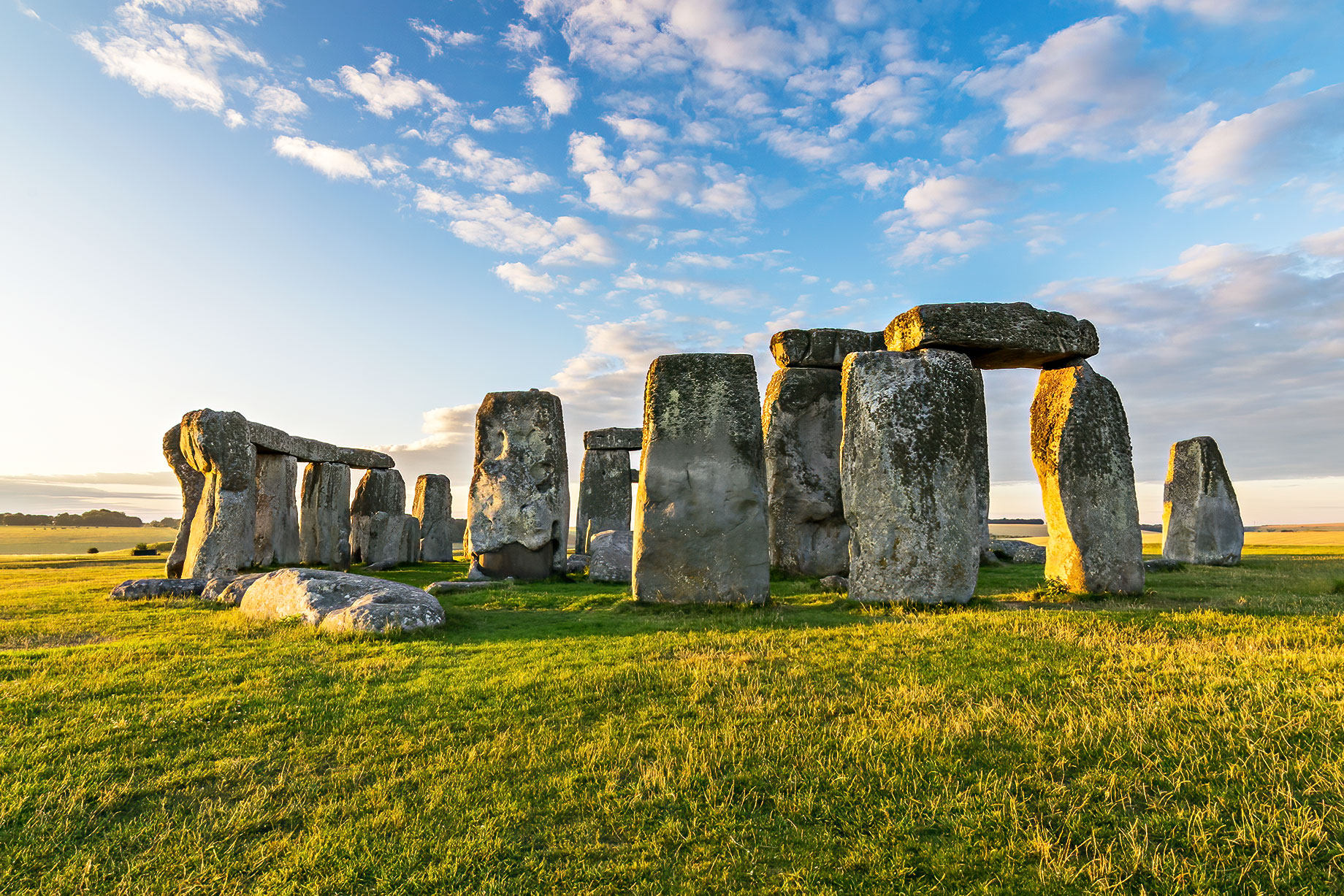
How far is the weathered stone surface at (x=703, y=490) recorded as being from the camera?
9750 mm

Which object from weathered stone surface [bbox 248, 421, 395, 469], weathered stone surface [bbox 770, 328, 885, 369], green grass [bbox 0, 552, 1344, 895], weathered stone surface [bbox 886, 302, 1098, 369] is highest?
weathered stone surface [bbox 770, 328, 885, 369]

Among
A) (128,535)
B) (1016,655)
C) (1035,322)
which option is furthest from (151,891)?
(128,535)

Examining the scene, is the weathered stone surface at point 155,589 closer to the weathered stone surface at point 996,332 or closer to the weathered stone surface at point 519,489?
the weathered stone surface at point 519,489

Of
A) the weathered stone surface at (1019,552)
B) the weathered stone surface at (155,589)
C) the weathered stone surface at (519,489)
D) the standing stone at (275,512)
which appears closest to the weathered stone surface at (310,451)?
the standing stone at (275,512)

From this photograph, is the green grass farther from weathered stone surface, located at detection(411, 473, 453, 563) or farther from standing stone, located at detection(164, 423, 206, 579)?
weathered stone surface, located at detection(411, 473, 453, 563)

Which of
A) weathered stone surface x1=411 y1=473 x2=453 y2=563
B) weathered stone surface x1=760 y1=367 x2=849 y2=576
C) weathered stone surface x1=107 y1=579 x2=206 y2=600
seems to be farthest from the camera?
weathered stone surface x1=411 y1=473 x2=453 y2=563

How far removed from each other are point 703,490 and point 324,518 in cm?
1506

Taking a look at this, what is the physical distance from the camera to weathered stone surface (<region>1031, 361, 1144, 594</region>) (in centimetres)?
978

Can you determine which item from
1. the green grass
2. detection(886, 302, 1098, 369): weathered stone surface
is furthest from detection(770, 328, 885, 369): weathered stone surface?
the green grass

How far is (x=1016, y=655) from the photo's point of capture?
595 centimetres

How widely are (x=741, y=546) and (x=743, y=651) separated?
3230 mm

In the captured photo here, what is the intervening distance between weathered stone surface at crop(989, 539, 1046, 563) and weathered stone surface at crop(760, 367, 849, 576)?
21.8ft

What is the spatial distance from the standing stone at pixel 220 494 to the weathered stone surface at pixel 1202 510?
21835 millimetres

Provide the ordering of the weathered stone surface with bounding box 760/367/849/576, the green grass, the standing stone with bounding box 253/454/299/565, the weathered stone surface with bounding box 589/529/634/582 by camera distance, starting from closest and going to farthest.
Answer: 1. the green grass
2. the weathered stone surface with bounding box 760/367/849/576
3. the weathered stone surface with bounding box 589/529/634/582
4. the standing stone with bounding box 253/454/299/565
